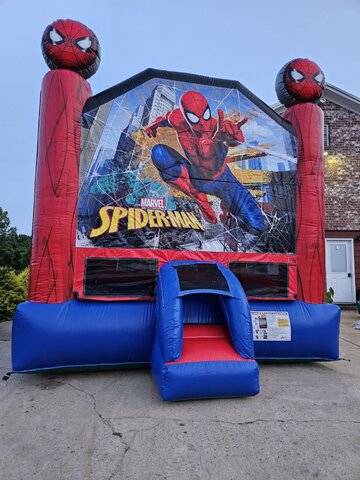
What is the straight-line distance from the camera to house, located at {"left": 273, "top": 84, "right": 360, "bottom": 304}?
31.2 feet

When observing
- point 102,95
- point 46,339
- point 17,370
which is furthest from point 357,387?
point 102,95

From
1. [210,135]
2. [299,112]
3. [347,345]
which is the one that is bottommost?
[347,345]

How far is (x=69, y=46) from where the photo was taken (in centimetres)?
402

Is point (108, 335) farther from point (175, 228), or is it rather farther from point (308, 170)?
point (308, 170)

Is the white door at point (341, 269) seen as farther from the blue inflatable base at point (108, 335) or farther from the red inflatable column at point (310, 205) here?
the blue inflatable base at point (108, 335)

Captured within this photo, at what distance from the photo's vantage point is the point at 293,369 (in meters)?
4.16

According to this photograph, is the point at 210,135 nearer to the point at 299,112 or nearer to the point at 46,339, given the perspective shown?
the point at 299,112

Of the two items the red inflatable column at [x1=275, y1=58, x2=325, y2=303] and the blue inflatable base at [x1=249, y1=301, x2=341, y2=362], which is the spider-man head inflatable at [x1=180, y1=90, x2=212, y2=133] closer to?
the red inflatable column at [x1=275, y1=58, x2=325, y2=303]

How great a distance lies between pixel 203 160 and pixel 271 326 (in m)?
2.43

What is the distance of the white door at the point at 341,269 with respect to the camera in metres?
9.48

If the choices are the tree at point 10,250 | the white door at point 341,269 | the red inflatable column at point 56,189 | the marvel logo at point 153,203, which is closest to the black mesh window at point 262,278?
the marvel logo at point 153,203

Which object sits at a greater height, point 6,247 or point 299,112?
point 299,112

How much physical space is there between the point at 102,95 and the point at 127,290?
260 centimetres

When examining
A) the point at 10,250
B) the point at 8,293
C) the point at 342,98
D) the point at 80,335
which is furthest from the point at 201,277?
the point at 10,250
